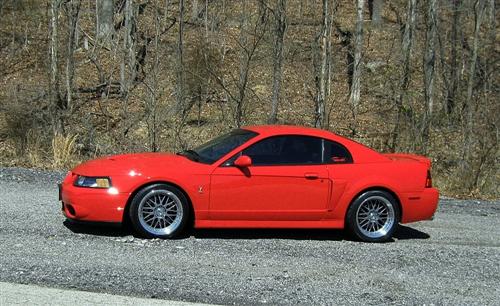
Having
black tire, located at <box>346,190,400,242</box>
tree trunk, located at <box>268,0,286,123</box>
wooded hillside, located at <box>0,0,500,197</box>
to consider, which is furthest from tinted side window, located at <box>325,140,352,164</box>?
tree trunk, located at <box>268,0,286,123</box>

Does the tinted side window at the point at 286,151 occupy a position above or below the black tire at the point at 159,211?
above

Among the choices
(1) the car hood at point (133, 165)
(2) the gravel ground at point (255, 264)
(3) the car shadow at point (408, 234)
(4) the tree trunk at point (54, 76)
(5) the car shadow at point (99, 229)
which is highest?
(4) the tree trunk at point (54, 76)

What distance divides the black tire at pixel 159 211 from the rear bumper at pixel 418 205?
112 inches

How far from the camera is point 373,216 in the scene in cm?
798

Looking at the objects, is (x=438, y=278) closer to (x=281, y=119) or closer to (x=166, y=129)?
Answer: (x=166, y=129)

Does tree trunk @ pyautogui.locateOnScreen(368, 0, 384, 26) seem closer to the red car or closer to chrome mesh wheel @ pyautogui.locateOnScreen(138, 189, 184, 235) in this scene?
the red car

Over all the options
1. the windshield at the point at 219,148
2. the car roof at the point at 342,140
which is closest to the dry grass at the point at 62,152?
the windshield at the point at 219,148

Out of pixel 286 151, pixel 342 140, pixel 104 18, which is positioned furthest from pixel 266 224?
pixel 104 18

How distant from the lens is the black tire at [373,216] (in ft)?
25.8

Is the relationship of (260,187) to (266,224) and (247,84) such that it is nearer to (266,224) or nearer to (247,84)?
(266,224)

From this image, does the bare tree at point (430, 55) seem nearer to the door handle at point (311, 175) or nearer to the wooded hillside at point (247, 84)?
the wooded hillside at point (247, 84)

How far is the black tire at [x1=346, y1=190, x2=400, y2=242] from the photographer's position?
7.88 meters

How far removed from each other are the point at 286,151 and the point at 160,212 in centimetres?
177

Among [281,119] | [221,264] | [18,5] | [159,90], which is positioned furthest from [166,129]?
[18,5]
